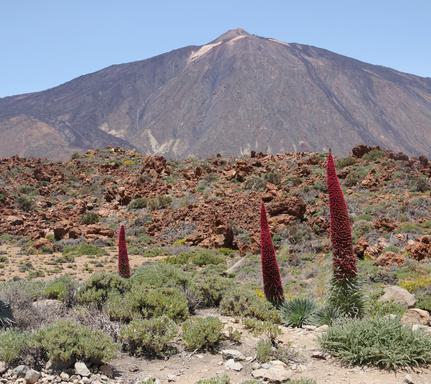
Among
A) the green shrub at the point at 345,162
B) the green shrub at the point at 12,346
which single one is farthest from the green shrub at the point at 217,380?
the green shrub at the point at 345,162

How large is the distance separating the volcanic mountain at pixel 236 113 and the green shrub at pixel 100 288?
107 m

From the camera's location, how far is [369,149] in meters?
28.5

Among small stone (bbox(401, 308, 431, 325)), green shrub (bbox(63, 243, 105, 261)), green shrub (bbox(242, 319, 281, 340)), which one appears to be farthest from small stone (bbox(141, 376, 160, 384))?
green shrub (bbox(63, 243, 105, 261))

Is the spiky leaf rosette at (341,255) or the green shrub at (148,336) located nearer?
the green shrub at (148,336)

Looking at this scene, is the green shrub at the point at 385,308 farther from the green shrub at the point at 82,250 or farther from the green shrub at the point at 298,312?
the green shrub at the point at 82,250

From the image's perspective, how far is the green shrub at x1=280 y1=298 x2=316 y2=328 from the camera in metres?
7.71

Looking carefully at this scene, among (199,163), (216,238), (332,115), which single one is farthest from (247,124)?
(216,238)

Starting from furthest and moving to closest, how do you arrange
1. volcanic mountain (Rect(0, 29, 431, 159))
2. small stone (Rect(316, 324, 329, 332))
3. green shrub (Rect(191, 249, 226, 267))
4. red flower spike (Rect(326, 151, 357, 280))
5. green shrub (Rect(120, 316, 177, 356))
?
volcanic mountain (Rect(0, 29, 431, 159))
green shrub (Rect(191, 249, 226, 267))
small stone (Rect(316, 324, 329, 332))
red flower spike (Rect(326, 151, 357, 280))
green shrub (Rect(120, 316, 177, 356))

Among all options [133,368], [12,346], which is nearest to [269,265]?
[133,368]

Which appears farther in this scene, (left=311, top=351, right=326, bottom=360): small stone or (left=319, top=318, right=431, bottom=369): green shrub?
(left=311, top=351, right=326, bottom=360): small stone

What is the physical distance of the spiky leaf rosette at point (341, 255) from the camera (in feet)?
22.4

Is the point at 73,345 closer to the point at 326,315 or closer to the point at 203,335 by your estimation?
the point at 203,335

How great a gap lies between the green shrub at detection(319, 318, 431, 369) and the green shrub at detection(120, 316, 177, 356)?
6.23 feet

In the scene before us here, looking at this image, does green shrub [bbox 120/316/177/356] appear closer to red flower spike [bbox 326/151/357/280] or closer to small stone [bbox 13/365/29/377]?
small stone [bbox 13/365/29/377]
